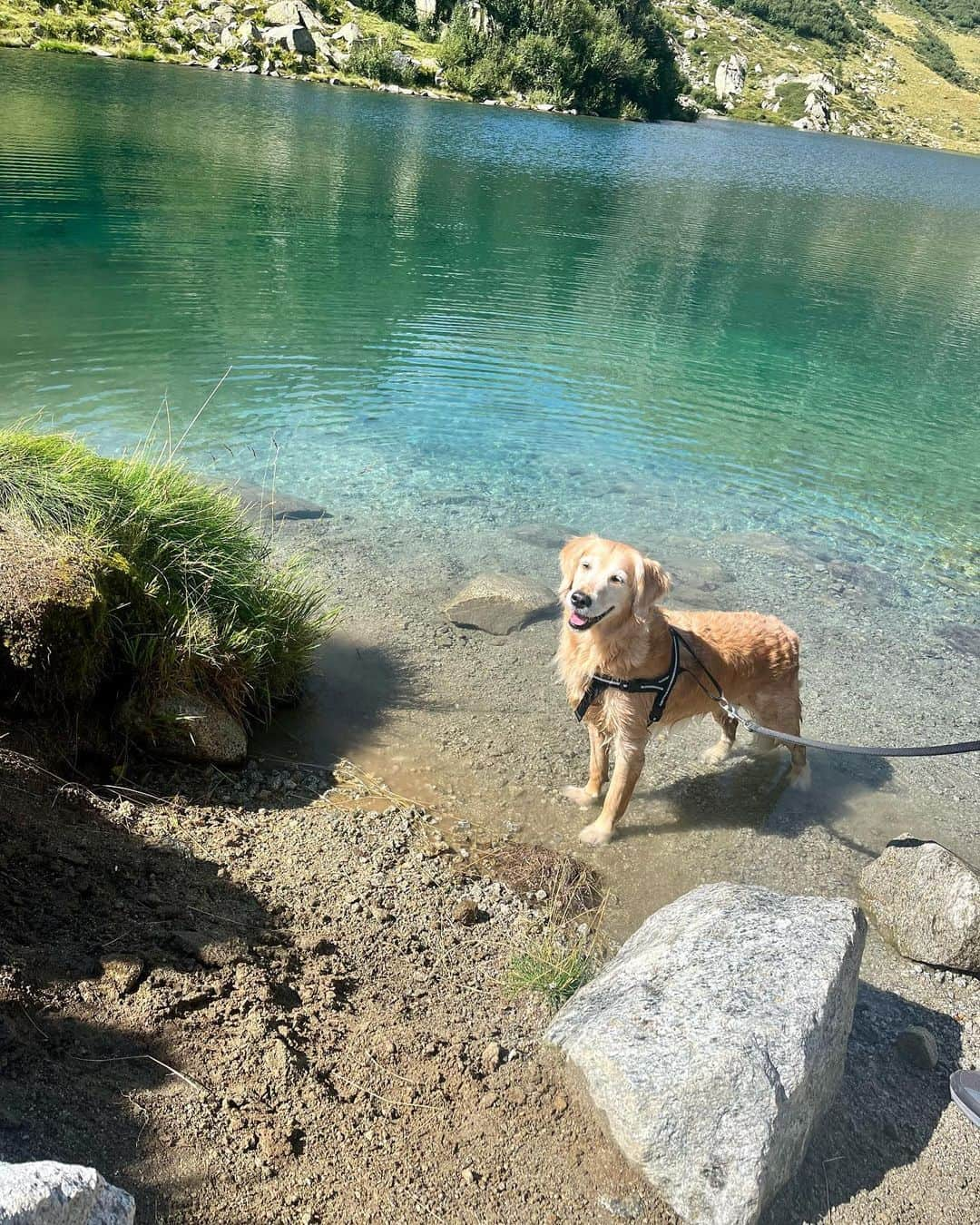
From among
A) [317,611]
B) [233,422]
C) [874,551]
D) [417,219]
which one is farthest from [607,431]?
[417,219]

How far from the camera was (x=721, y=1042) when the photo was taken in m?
3.62

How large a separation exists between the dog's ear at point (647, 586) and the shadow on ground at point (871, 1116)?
8.59ft

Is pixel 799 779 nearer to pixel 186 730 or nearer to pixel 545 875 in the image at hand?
pixel 545 875

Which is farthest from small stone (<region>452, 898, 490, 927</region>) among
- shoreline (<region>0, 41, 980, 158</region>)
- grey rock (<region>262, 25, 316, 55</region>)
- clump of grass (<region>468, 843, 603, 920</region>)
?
grey rock (<region>262, 25, 316, 55</region>)

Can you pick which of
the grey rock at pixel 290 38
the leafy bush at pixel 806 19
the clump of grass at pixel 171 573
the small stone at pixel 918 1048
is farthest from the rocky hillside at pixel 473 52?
the small stone at pixel 918 1048

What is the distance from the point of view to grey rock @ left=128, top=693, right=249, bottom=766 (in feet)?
19.1

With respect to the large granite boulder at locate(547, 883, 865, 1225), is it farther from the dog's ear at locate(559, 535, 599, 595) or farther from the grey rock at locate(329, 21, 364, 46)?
the grey rock at locate(329, 21, 364, 46)

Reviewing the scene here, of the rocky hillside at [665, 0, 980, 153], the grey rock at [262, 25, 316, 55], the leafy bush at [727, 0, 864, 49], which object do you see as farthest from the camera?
the leafy bush at [727, 0, 864, 49]

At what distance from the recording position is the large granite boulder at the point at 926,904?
530 centimetres

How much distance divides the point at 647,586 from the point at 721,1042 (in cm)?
282

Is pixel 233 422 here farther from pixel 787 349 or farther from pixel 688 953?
pixel 787 349

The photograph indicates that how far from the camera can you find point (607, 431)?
14945 millimetres

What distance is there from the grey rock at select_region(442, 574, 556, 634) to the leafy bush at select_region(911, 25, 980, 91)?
218719 millimetres

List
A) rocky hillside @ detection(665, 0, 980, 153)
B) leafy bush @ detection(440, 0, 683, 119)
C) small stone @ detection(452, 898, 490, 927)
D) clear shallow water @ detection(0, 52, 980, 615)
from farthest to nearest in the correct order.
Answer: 1. rocky hillside @ detection(665, 0, 980, 153)
2. leafy bush @ detection(440, 0, 683, 119)
3. clear shallow water @ detection(0, 52, 980, 615)
4. small stone @ detection(452, 898, 490, 927)
